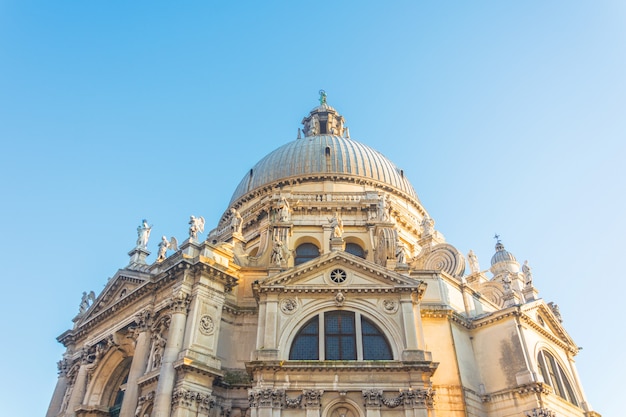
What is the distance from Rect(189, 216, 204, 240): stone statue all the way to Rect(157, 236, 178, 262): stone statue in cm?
257

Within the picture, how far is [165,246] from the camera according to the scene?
35844 millimetres

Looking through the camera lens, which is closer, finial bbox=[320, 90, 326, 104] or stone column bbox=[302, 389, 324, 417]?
stone column bbox=[302, 389, 324, 417]

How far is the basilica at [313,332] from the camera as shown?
2588 cm

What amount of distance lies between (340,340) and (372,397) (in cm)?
340

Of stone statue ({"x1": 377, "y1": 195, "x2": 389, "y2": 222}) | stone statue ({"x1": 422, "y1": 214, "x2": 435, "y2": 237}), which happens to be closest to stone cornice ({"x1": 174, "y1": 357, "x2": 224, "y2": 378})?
stone statue ({"x1": 377, "y1": 195, "x2": 389, "y2": 222})

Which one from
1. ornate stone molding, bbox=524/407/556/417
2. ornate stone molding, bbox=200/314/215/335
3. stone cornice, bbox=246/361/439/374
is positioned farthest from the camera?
ornate stone molding, bbox=200/314/215/335

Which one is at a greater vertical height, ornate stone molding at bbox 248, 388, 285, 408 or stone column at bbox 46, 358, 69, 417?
stone column at bbox 46, 358, 69, 417

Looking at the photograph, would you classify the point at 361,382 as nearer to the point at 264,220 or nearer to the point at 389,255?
the point at 389,255

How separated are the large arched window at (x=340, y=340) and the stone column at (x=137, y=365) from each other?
9044mm

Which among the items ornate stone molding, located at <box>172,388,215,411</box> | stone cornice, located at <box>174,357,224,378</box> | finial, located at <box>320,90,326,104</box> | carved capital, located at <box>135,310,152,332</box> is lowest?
ornate stone molding, located at <box>172,388,215,411</box>

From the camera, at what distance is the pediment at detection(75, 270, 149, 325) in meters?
34.0

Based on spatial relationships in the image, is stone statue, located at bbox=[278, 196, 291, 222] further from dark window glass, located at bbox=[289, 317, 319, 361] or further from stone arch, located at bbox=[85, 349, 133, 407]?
stone arch, located at bbox=[85, 349, 133, 407]

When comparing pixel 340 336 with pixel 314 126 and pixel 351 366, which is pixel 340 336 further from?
pixel 314 126

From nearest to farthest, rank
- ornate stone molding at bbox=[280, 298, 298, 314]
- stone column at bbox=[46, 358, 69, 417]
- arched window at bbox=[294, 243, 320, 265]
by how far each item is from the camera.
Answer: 1. ornate stone molding at bbox=[280, 298, 298, 314]
2. stone column at bbox=[46, 358, 69, 417]
3. arched window at bbox=[294, 243, 320, 265]
